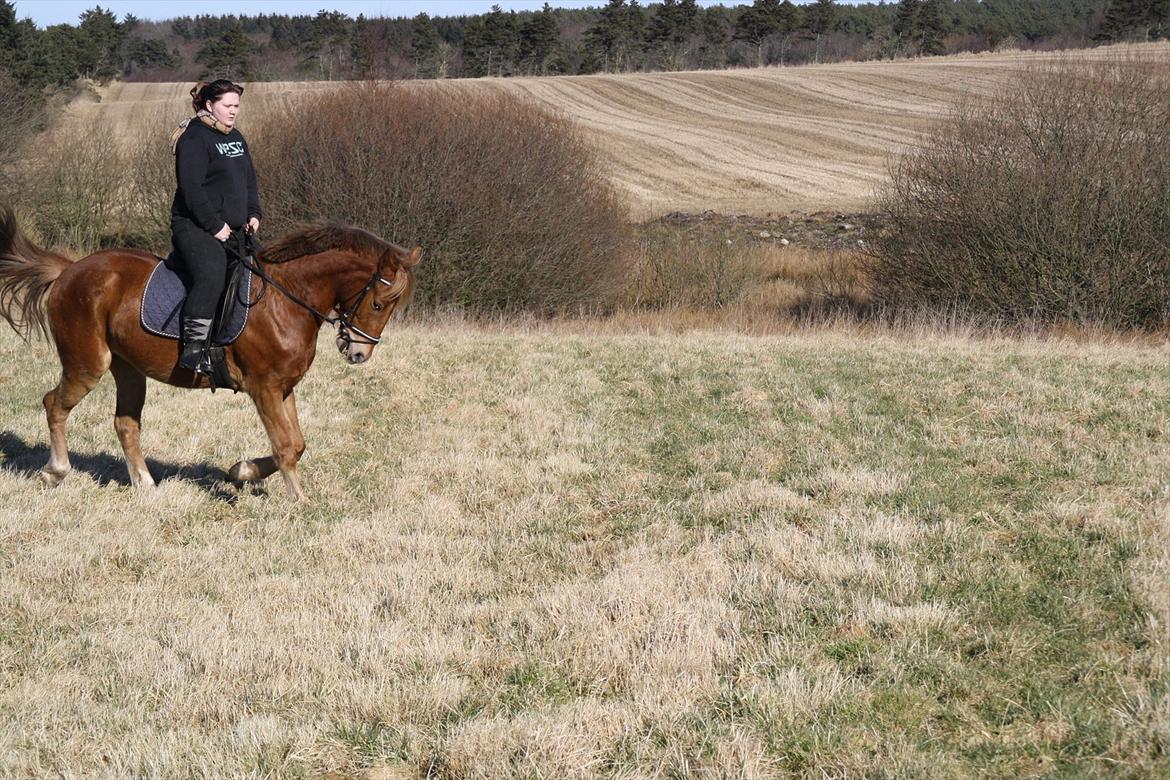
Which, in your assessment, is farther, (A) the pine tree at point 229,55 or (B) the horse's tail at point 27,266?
(A) the pine tree at point 229,55

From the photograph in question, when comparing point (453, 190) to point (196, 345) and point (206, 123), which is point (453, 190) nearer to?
point (206, 123)

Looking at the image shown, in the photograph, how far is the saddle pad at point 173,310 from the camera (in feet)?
23.2

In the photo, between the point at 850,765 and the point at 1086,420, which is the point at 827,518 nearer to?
the point at 850,765

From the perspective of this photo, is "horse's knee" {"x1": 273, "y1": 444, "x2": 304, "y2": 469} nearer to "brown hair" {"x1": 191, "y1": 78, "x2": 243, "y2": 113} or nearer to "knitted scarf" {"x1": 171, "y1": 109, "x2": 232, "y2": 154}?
"knitted scarf" {"x1": 171, "y1": 109, "x2": 232, "y2": 154}

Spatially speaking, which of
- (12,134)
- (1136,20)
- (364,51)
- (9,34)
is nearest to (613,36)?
(1136,20)

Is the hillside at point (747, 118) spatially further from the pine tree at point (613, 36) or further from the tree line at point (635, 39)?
the pine tree at point (613, 36)

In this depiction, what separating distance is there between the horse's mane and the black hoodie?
0.38 meters

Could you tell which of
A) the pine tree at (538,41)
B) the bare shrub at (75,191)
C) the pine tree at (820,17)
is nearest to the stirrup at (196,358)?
the bare shrub at (75,191)

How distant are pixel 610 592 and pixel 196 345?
346cm

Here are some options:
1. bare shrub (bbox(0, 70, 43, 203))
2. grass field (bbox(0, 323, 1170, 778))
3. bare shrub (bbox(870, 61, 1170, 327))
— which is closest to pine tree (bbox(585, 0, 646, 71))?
bare shrub (bbox(0, 70, 43, 203))

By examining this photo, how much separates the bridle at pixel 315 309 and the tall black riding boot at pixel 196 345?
13.8 inches

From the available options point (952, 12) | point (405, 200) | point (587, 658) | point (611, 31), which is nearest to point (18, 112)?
point (405, 200)

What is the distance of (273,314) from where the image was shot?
7129 mm

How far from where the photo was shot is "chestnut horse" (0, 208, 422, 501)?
7004 millimetres
